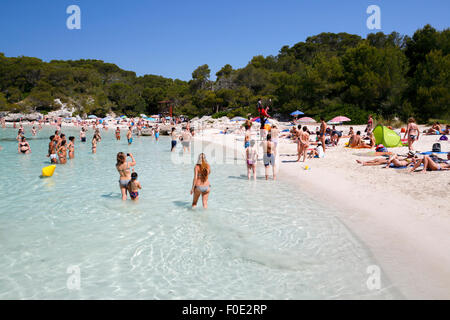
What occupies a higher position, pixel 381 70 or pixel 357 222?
pixel 381 70

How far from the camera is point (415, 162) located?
31.0ft

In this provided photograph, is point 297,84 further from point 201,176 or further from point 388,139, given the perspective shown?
point 201,176

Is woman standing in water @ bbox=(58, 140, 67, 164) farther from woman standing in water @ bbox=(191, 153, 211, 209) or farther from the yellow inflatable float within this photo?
woman standing in water @ bbox=(191, 153, 211, 209)

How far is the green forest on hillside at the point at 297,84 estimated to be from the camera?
100 feet

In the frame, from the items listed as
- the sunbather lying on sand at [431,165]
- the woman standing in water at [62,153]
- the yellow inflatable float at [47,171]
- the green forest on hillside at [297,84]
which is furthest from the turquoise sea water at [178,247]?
the green forest on hillside at [297,84]

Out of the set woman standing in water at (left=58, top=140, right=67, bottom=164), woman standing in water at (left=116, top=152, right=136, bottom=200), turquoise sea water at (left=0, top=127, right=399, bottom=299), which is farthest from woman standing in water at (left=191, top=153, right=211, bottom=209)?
woman standing in water at (left=58, top=140, right=67, bottom=164)

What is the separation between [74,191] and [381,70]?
1286 inches

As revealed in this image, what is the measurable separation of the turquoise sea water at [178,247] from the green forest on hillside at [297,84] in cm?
2687

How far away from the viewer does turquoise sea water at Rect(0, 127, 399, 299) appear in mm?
4117

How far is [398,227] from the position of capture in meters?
5.71

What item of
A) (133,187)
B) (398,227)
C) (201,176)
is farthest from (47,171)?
(398,227)

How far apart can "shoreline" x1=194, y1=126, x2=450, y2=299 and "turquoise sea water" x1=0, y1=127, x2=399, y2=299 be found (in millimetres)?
288
